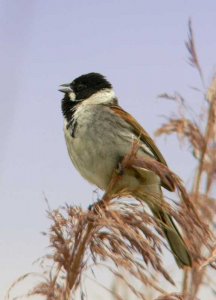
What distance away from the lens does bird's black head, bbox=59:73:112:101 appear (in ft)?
12.9

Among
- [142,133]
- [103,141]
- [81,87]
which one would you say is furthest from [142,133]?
[81,87]

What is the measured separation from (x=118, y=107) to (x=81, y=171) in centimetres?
47

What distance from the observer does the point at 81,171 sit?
11.2 ft

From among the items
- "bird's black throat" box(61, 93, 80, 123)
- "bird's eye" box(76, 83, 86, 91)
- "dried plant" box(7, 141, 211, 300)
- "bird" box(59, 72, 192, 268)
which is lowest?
"dried plant" box(7, 141, 211, 300)

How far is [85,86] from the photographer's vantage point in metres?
4.04

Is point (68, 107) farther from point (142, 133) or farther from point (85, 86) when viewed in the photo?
point (142, 133)

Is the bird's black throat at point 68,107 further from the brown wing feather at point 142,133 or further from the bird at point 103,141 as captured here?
the brown wing feather at point 142,133

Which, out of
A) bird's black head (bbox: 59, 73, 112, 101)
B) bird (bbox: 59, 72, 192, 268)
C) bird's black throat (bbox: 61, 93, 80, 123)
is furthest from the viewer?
bird's black head (bbox: 59, 73, 112, 101)

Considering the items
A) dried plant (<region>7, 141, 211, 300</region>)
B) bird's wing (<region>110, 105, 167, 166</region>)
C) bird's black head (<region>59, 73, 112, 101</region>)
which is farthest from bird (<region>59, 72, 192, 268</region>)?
dried plant (<region>7, 141, 211, 300</region>)

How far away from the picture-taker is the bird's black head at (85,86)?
12.9 ft

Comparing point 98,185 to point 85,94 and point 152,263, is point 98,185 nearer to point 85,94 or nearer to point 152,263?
point 85,94

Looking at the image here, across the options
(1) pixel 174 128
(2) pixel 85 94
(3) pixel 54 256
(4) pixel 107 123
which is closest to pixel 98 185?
(4) pixel 107 123

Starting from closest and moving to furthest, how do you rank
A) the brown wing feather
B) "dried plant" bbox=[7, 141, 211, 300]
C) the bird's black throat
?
"dried plant" bbox=[7, 141, 211, 300]
the brown wing feather
the bird's black throat

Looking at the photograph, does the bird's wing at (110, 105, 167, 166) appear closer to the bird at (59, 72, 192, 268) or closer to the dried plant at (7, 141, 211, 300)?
the bird at (59, 72, 192, 268)
